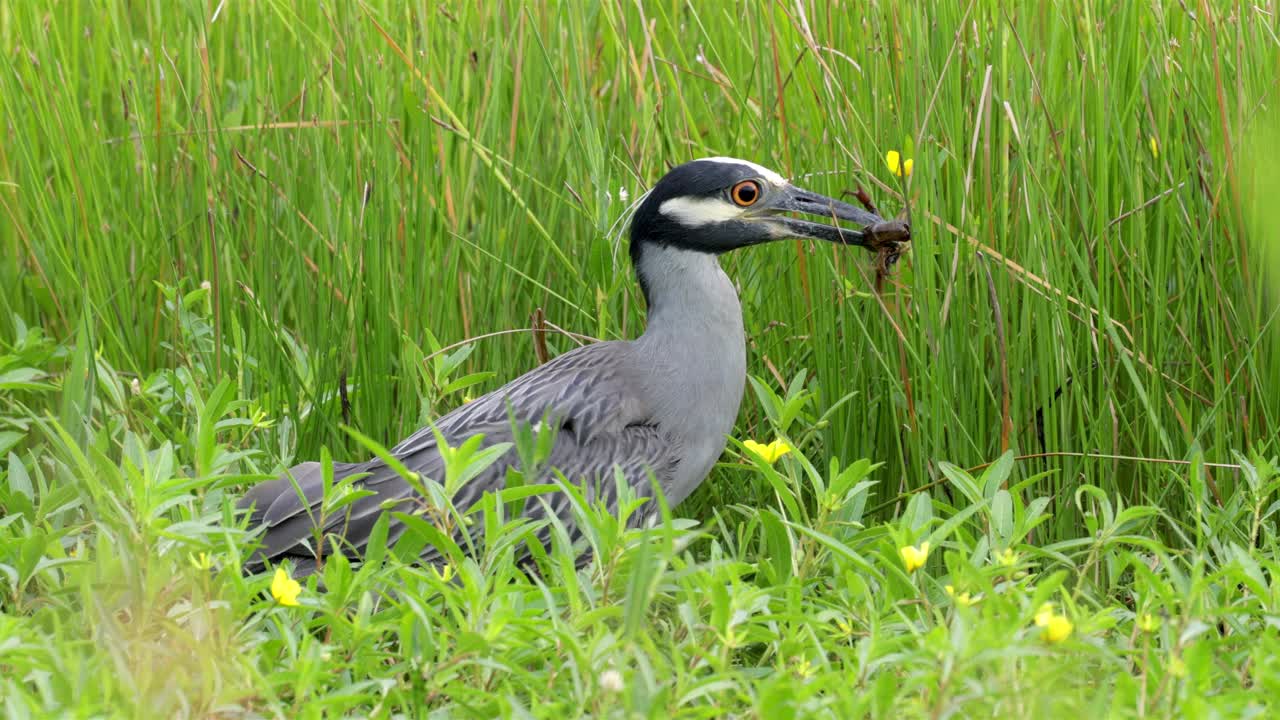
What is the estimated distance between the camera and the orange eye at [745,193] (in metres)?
4.01

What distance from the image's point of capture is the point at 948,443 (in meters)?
4.18

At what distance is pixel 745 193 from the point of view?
4.03 metres

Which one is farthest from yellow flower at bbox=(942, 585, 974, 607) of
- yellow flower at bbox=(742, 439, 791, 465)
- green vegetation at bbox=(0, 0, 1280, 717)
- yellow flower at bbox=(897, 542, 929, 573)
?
yellow flower at bbox=(742, 439, 791, 465)

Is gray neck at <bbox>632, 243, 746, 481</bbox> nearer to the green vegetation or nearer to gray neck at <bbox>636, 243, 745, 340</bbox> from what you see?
gray neck at <bbox>636, 243, 745, 340</bbox>

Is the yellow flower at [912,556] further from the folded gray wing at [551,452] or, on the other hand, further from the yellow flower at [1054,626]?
the folded gray wing at [551,452]

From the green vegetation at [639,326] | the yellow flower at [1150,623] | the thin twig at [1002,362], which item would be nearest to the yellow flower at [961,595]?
the green vegetation at [639,326]

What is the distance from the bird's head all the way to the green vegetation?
0.80 ft

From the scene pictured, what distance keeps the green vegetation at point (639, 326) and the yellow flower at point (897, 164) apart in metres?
0.05

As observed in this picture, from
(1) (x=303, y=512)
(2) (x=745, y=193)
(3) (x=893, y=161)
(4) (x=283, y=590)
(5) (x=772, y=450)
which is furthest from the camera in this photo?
(2) (x=745, y=193)

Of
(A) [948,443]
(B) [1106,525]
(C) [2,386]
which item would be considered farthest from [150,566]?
(A) [948,443]

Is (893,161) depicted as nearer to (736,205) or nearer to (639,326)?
(736,205)

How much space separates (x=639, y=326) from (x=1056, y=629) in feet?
8.25

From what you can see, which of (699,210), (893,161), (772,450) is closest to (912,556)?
(772,450)

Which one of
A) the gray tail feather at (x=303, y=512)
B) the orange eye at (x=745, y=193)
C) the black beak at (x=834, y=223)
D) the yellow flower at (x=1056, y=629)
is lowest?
the gray tail feather at (x=303, y=512)
